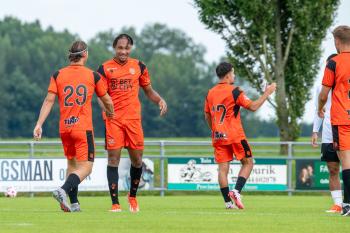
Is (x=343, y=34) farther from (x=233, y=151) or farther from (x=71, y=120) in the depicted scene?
(x=71, y=120)

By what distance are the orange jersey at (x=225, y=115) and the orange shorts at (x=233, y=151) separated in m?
0.08

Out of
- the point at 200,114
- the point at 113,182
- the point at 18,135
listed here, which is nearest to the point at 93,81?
the point at 113,182

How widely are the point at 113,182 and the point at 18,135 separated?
62443 mm

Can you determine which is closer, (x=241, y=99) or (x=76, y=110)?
(x=76, y=110)

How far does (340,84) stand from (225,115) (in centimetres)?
199

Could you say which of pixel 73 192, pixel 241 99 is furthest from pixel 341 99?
pixel 73 192

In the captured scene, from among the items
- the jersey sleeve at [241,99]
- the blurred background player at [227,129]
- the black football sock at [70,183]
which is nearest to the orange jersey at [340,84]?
the jersey sleeve at [241,99]

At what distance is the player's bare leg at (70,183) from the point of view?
5.71 m

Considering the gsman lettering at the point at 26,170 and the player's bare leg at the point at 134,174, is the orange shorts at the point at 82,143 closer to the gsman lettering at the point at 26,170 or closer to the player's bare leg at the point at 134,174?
the player's bare leg at the point at 134,174

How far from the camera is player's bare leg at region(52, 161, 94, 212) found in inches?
225

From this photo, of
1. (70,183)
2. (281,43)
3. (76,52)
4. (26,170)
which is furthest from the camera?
(281,43)

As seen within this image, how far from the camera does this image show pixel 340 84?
5.86 meters

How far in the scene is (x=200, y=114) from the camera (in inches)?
2931

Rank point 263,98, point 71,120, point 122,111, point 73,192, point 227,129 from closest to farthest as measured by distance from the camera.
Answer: point 71,120 < point 73,192 < point 122,111 < point 263,98 < point 227,129
